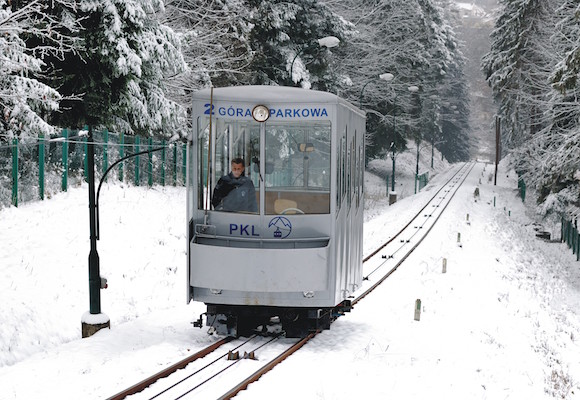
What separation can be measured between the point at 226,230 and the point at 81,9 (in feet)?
35.3

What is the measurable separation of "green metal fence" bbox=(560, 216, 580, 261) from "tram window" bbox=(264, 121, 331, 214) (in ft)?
74.6

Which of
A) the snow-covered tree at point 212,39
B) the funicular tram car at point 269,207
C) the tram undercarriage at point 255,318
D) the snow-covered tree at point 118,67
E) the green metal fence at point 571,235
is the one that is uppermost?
the snow-covered tree at point 212,39

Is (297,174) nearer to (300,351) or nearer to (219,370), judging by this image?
(300,351)

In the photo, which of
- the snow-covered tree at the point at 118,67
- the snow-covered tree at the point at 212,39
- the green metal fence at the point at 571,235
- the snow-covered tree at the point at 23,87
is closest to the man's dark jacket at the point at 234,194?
the snow-covered tree at the point at 23,87

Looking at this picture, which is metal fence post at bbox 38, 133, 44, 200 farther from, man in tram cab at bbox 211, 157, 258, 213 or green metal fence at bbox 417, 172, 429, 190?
green metal fence at bbox 417, 172, 429, 190

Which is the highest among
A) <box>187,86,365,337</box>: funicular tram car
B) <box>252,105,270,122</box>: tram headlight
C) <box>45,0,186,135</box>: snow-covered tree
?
<box>45,0,186,135</box>: snow-covered tree

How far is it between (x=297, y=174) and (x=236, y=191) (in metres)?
0.95

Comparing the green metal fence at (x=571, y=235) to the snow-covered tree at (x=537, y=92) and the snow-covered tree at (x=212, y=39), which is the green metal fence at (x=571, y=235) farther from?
the snow-covered tree at (x=212, y=39)

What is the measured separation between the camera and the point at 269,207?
1031 centimetres

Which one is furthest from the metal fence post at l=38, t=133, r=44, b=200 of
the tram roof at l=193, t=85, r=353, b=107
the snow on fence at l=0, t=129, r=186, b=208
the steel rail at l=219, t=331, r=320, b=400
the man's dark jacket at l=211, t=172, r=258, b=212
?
the steel rail at l=219, t=331, r=320, b=400

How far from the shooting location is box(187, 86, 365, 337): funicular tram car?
9.98 meters

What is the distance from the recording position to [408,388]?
888cm

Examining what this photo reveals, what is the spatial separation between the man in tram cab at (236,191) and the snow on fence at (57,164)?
4090mm

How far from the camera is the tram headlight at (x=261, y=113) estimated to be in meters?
10.1
